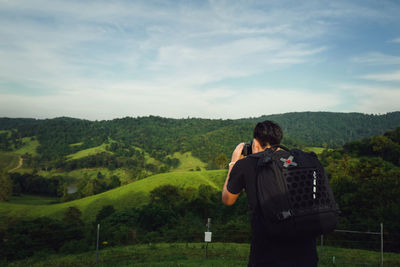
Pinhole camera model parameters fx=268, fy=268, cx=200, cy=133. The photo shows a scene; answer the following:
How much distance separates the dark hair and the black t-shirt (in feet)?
1.17

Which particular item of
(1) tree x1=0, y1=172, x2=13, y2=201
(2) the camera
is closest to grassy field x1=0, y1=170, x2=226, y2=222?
(1) tree x1=0, y1=172, x2=13, y2=201

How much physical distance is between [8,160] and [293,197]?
177062mm

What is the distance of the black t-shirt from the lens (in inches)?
70.7

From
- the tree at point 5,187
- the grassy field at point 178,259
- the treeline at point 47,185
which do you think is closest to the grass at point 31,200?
the tree at point 5,187

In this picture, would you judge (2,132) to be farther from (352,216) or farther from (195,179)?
(352,216)

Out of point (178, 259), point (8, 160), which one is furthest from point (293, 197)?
point (8, 160)

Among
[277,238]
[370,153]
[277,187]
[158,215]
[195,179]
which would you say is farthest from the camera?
[195,179]

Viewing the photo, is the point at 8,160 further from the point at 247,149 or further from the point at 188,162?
the point at 247,149

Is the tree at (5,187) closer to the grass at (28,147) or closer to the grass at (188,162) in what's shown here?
the grass at (188,162)

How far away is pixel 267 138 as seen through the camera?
219 centimetres

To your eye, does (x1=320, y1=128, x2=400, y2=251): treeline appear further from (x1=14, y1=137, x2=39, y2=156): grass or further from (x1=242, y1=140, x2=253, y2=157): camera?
(x1=14, y1=137, x2=39, y2=156): grass

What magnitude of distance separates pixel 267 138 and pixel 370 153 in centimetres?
8421

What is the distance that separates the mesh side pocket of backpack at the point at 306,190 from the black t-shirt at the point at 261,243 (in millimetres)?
271

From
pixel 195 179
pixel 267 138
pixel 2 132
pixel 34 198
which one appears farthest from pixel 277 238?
pixel 2 132
